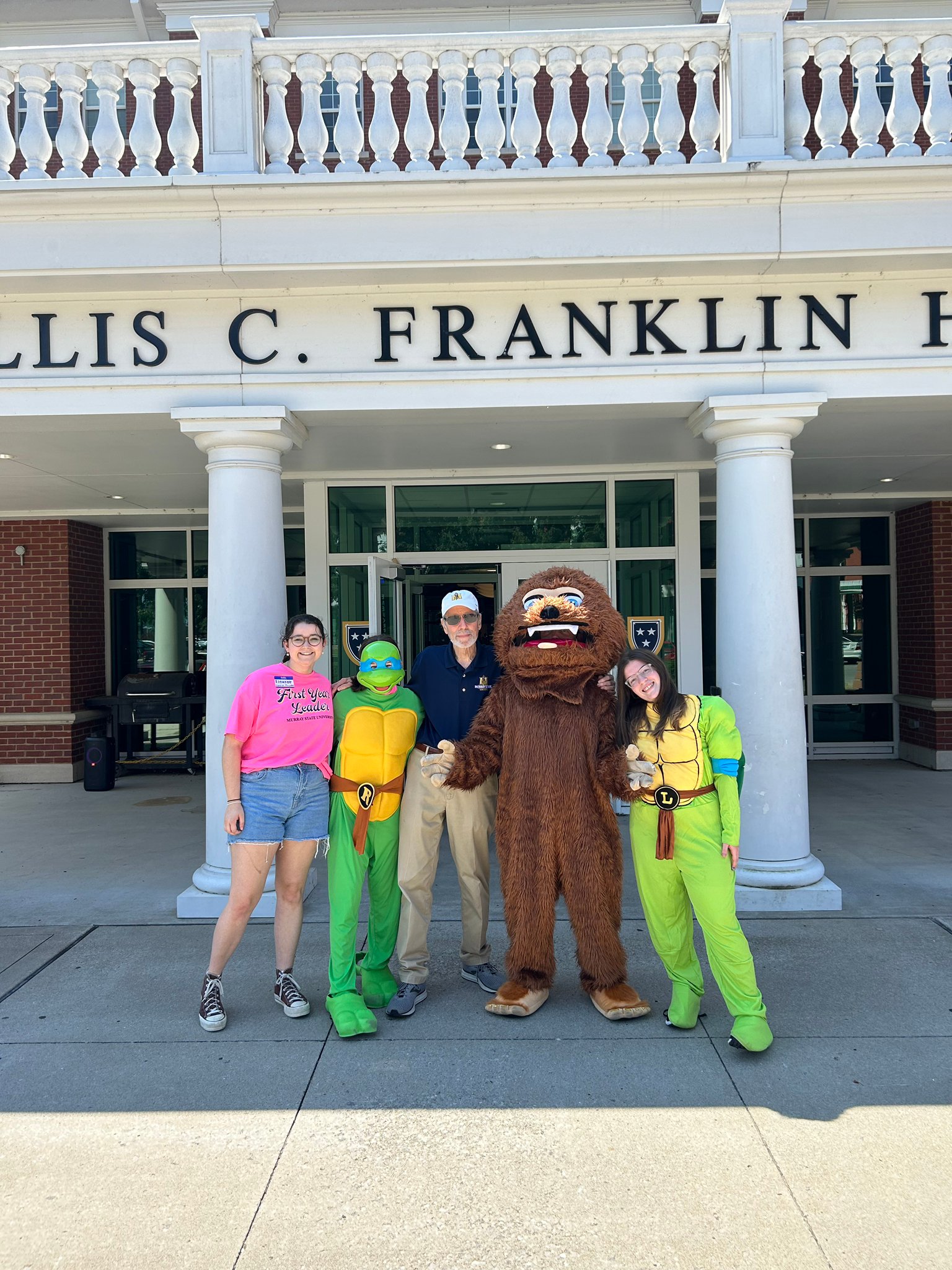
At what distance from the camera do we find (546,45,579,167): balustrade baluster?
16.6 feet

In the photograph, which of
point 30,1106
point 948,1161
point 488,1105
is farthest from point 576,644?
point 30,1106

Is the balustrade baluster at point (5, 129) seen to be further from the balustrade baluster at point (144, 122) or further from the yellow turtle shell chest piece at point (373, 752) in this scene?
the yellow turtle shell chest piece at point (373, 752)

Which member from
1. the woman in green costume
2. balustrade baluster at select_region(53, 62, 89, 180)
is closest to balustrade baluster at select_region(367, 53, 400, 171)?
balustrade baluster at select_region(53, 62, 89, 180)

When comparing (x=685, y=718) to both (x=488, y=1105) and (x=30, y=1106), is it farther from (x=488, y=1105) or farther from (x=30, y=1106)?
(x=30, y=1106)

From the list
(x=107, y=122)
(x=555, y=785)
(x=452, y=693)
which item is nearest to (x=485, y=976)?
(x=555, y=785)

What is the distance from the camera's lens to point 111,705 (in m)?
10.5

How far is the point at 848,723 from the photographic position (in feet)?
36.2

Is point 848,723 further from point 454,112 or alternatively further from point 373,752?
point 373,752

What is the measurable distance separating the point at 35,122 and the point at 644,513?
5.14 meters

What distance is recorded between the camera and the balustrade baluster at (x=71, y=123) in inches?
205

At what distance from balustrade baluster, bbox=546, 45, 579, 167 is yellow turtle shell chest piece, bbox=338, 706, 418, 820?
320cm

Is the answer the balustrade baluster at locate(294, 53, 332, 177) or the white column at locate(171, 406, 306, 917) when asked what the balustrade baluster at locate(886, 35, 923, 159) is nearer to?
the balustrade baluster at locate(294, 53, 332, 177)

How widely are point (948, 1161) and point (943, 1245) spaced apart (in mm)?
421

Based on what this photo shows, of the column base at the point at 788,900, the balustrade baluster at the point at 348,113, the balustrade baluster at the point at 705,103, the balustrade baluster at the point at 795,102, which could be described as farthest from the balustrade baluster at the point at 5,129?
the column base at the point at 788,900
